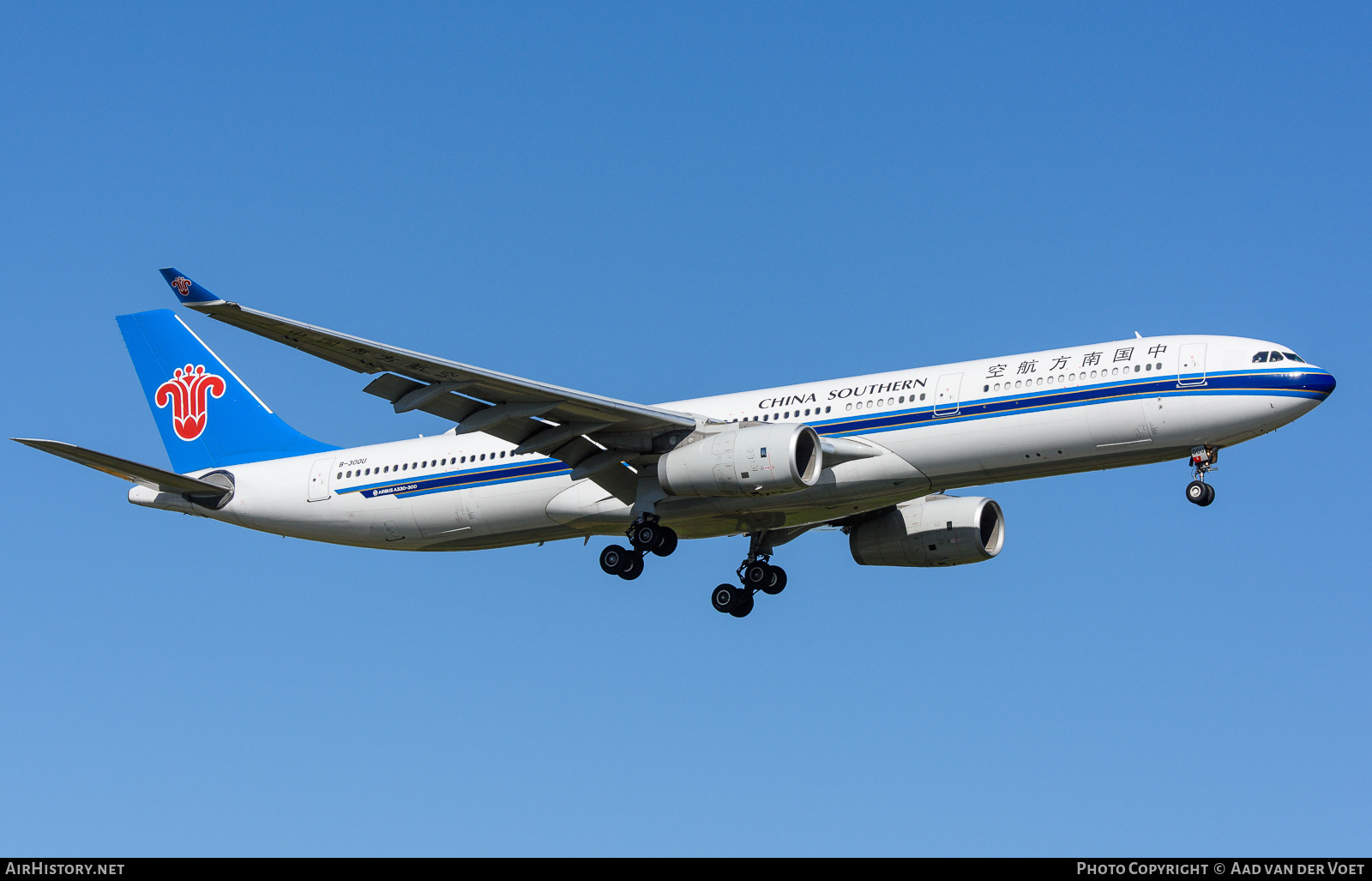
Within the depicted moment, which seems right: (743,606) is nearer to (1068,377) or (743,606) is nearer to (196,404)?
(1068,377)

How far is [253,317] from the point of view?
2884cm

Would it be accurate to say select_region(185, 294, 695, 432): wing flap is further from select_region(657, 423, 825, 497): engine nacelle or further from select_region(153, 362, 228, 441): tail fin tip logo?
select_region(153, 362, 228, 441): tail fin tip logo

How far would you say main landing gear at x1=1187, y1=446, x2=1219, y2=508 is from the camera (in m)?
31.5

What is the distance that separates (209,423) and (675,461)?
49.8 feet

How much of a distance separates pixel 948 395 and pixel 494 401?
9593 millimetres

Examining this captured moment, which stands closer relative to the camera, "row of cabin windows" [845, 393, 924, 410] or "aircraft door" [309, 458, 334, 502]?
"row of cabin windows" [845, 393, 924, 410]

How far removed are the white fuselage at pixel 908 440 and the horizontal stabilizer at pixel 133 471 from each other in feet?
11.1

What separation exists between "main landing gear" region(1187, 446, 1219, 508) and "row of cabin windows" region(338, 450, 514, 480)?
15.0 metres

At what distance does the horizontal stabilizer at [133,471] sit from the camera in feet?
109

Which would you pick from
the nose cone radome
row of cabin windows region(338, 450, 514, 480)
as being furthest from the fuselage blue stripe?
row of cabin windows region(338, 450, 514, 480)

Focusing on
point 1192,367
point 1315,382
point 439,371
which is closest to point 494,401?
point 439,371

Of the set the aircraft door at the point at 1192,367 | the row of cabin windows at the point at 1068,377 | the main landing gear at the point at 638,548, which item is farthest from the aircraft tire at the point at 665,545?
the aircraft door at the point at 1192,367

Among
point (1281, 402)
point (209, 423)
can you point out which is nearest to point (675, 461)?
point (1281, 402)

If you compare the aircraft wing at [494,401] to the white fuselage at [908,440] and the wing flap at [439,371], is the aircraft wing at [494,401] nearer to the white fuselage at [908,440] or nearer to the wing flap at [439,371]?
the wing flap at [439,371]
